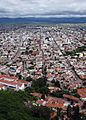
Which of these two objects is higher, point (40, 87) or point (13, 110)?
point (13, 110)

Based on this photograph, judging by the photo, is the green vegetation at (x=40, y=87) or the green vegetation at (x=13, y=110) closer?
the green vegetation at (x=13, y=110)

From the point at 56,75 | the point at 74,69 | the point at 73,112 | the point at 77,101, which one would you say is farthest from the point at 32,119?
the point at 74,69

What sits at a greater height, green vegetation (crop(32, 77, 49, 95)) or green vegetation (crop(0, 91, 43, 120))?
green vegetation (crop(0, 91, 43, 120))

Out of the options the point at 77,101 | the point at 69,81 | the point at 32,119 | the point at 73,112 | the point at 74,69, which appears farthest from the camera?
the point at 74,69

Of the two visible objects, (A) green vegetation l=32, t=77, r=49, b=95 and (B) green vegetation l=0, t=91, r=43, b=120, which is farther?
(A) green vegetation l=32, t=77, r=49, b=95

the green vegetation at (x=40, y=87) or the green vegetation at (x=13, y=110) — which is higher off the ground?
the green vegetation at (x=13, y=110)

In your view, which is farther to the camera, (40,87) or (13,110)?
(40,87)

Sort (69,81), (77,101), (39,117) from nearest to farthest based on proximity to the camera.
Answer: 1. (39,117)
2. (77,101)
3. (69,81)

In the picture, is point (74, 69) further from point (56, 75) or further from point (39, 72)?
point (39, 72)

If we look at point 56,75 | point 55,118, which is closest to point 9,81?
point 56,75

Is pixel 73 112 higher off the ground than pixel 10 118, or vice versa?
pixel 10 118

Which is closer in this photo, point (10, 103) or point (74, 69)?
point (10, 103)
